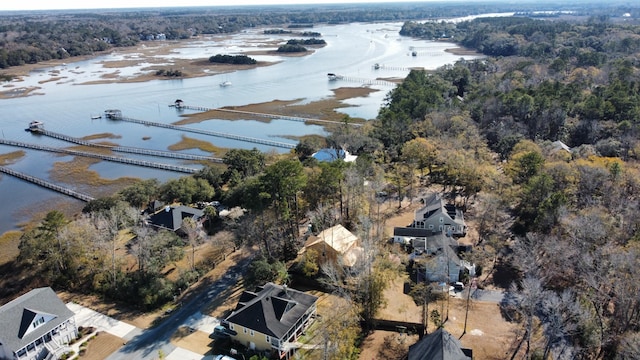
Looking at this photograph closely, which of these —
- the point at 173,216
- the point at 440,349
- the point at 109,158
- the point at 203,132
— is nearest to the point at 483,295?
the point at 440,349

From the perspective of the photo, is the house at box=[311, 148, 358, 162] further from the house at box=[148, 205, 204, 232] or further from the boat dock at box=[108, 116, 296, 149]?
the house at box=[148, 205, 204, 232]

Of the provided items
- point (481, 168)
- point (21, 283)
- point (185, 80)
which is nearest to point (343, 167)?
point (481, 168)

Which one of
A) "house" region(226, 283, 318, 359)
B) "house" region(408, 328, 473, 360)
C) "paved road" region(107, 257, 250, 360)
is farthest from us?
"paved road" region(107, 257, 250, 360)

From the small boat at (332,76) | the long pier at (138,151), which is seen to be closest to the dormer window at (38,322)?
the long pier at (138,151)

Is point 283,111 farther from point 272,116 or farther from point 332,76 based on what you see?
point 332,76

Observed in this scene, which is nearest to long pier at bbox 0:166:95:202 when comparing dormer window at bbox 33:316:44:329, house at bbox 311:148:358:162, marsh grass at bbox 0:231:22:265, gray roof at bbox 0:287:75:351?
marsh grass at bbox 0:231:22:265

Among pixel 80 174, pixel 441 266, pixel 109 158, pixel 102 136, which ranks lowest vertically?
pixel 80 174
